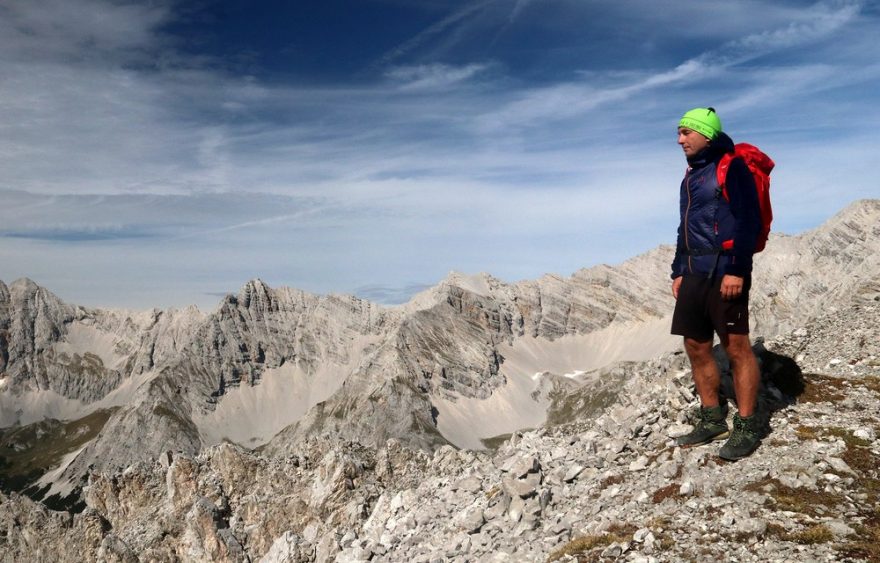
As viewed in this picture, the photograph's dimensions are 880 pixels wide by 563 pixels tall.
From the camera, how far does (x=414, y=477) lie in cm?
5262

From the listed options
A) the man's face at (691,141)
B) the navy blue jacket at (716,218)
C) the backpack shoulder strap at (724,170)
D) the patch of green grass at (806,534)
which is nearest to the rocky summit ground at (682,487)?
the patch of green grass at (806,534)

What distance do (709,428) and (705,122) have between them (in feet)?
24.4

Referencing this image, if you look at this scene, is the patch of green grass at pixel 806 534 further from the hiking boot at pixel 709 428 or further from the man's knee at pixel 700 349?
the man's knee at pixel 700 349

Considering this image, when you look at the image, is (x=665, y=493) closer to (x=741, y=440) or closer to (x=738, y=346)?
(x=741, y=440)

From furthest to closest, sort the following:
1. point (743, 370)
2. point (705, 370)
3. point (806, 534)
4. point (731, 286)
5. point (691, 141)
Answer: point (705, 370), point (743, 370), point (691, 141), point (731, 286), point (806, 534)

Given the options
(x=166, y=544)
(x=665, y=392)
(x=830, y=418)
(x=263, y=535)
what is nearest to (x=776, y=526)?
(x=830, y=418)

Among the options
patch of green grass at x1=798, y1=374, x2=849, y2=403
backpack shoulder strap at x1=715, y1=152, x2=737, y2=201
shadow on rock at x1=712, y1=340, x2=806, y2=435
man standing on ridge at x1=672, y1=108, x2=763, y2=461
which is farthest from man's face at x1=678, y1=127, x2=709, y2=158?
patch of green grass at x1=798, y1=374, x2=849, y2=403

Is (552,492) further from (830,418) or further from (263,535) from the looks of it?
(263,535)

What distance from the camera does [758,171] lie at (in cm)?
1413

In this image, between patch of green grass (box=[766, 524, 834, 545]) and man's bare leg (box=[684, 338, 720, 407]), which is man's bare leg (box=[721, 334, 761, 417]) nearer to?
man's bare leg (box=[684, 338, 720, 407])

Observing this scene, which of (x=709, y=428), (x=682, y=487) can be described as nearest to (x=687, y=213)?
(x=709, y=428)

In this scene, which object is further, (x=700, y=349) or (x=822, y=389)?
(x=822, y=389)

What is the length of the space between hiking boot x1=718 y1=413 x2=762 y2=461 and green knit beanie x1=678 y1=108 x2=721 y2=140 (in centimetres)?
665

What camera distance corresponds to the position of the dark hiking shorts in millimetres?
14219
